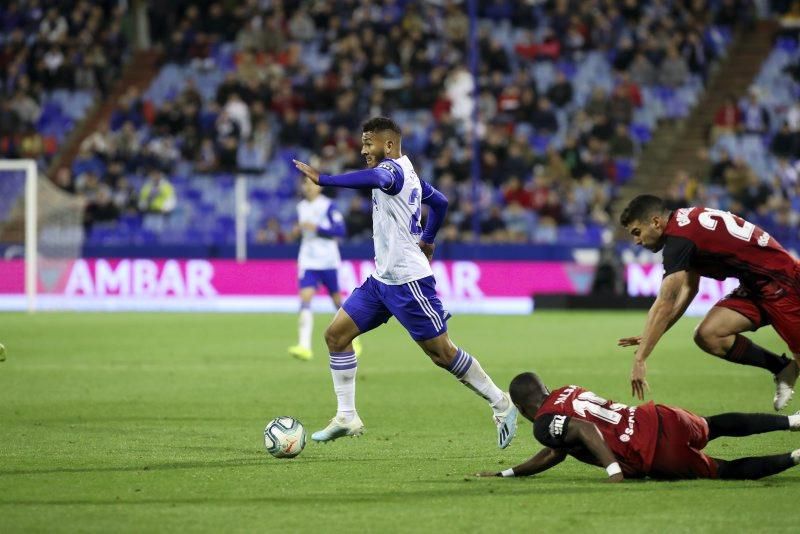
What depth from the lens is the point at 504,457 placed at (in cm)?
945

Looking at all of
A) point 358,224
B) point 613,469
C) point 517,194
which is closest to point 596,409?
point 613,469

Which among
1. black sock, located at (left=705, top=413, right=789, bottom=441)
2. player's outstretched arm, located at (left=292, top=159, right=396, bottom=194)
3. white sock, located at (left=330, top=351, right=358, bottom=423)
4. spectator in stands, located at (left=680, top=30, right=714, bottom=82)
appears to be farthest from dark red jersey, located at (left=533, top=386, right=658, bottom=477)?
spectator in stands, located at (left=680, top=30, right=714, bottom=82)

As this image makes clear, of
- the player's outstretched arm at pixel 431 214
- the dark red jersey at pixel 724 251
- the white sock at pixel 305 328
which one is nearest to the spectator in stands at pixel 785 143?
the white sock at pixel 305 328

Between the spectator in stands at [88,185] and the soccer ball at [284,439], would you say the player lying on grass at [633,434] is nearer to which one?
the soccer ball at [284,439]

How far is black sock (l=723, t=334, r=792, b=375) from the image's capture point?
9.83 m

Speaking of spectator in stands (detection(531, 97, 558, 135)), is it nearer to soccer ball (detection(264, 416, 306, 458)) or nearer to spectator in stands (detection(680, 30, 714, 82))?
spectator in stands (detection(680, 30, 714, 82))

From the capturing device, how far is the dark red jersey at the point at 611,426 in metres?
7.89

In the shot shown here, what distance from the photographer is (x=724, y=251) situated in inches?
352

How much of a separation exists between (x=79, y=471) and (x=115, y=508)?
1.47 m

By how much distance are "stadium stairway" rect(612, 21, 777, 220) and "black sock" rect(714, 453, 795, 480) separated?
21.7 metres

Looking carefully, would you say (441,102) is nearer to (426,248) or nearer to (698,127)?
(698,127)

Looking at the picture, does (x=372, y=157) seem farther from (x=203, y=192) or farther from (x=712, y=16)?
(x=712, y=16)

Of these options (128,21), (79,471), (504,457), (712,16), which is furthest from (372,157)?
(128,21)

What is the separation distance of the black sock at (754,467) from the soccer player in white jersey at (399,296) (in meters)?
1.78
